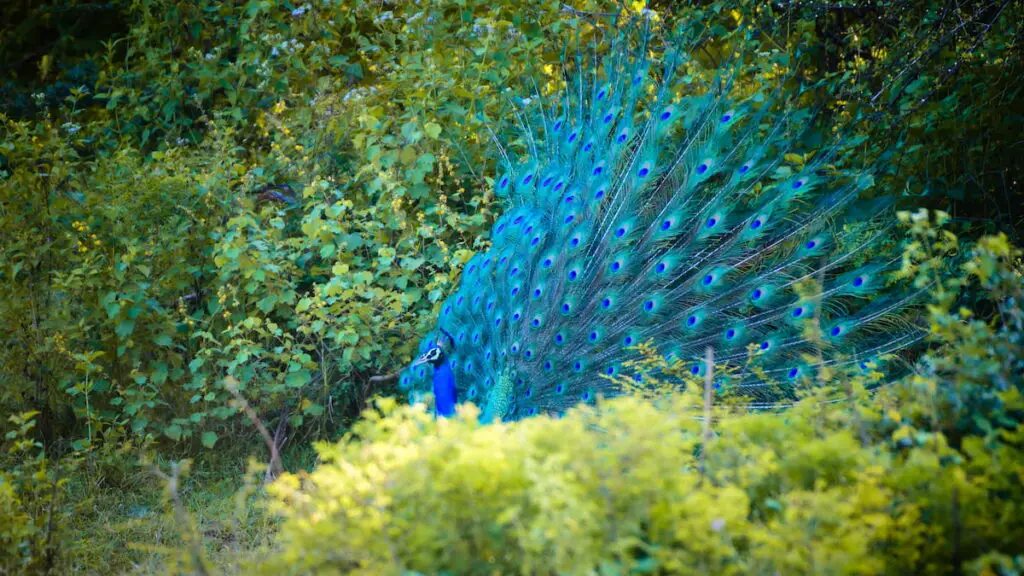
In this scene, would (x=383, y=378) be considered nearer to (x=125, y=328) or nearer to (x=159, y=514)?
(x=159, y=514)

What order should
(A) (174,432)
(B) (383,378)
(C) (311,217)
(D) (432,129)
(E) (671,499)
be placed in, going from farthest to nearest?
1. (D) (432,129)
2. (C) (311,217)
3. (B) (383,378)
4. (A) (174,432)
5. (E) (671,499)

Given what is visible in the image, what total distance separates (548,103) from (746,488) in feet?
13.3

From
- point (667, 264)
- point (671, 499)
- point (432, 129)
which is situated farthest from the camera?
point (432, 129)

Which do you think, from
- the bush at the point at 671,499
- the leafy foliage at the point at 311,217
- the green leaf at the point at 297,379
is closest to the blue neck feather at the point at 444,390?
the leafy foliage at the point at 311,217

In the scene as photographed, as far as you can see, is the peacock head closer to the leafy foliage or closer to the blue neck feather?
the blue neck feather

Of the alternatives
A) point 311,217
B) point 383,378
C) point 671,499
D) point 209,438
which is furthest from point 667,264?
point 209,438

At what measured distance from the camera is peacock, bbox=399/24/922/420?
16.0ft

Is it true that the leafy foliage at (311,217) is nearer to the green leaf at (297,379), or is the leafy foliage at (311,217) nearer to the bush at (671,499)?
the green leaf at (297,379)

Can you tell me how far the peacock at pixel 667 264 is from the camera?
4.88 meters

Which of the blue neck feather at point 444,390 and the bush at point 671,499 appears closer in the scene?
the bush at point 671,499

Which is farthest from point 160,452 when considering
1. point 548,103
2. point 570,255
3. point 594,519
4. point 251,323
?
point 594,519

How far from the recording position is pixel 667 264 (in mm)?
5090

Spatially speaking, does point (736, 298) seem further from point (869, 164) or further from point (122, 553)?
point (122, 553)

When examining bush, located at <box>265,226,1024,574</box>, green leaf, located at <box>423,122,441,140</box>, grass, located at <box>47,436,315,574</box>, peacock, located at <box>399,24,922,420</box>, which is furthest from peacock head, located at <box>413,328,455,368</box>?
bush, located at <box>265,226,1024,574</box>
